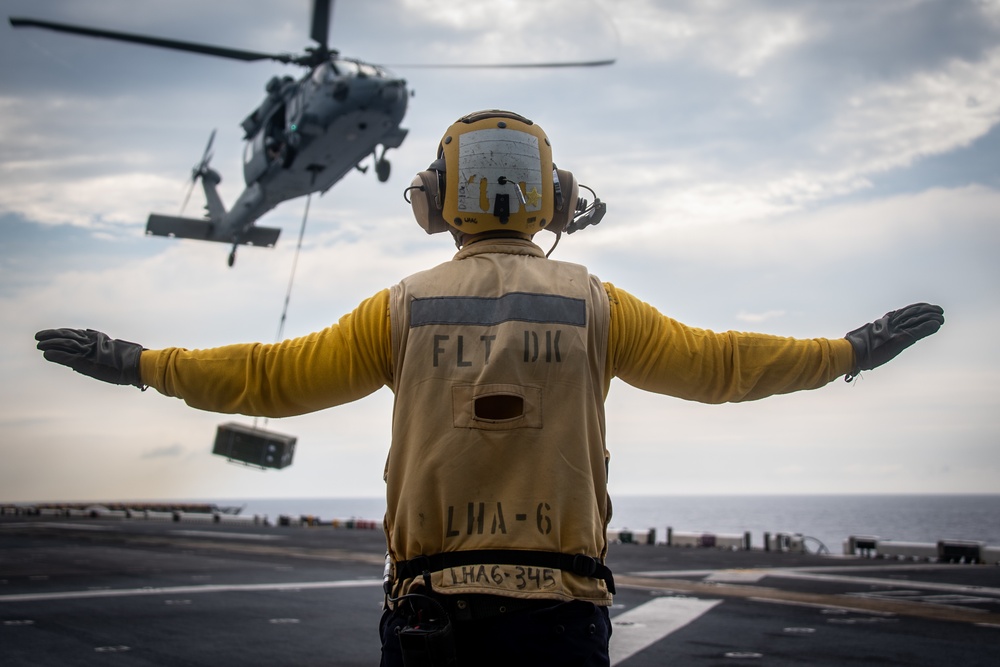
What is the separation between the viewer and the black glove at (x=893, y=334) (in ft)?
9.40

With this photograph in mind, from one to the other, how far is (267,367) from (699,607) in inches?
365

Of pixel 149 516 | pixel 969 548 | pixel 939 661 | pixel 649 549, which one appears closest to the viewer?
pixel 939 661

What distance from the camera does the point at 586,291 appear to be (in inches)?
110

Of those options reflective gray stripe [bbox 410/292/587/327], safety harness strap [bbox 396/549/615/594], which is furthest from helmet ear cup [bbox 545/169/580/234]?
safety harness strap [bbox 396/549/615/594]

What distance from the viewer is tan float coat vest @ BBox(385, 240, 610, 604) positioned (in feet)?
8.58

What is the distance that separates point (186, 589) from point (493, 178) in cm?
1158

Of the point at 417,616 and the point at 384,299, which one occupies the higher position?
the point at 384,299

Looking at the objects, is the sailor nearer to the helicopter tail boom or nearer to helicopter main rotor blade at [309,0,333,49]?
helicopter main rotor blade at [309,0,333,49]

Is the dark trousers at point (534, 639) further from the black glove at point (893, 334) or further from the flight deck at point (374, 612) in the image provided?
the flight deck at point (374, 612)

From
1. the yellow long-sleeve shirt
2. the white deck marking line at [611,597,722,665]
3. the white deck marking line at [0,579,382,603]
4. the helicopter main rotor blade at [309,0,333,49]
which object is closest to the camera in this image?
the yellow long-sleeve shirt

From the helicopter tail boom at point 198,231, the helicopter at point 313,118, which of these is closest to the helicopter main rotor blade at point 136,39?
the helicopter at point 313,118

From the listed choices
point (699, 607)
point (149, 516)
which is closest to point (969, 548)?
point (699, 607)

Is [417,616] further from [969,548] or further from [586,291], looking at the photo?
[969,548]

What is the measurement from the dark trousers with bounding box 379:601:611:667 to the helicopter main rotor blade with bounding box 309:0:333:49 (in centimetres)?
2354
